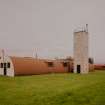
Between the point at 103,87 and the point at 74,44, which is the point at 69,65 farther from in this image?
the point at 103,87

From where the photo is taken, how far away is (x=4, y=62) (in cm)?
3950

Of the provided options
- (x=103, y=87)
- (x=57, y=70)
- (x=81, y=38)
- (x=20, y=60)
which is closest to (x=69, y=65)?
(x=57, y=70)

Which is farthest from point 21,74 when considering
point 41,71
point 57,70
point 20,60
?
point 57,70

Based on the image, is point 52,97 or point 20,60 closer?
point 52,97

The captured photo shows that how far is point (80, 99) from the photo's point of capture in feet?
51.0

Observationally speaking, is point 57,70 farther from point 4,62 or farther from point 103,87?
point 103,87

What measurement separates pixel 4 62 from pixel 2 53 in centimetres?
281

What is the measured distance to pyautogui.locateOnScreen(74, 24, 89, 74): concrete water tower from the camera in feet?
146

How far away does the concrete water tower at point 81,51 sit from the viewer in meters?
44.4

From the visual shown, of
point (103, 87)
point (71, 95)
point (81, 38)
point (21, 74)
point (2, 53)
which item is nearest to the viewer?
point (71, 95)

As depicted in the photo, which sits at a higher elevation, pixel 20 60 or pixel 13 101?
pixel 20 60

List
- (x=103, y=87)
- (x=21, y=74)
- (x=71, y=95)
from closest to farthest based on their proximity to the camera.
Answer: (x=71, y=95), (x=103, y=87), (x=21, y=74)

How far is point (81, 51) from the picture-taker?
44.2 metres

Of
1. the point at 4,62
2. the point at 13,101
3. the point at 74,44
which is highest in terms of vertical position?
the point at 74,44
